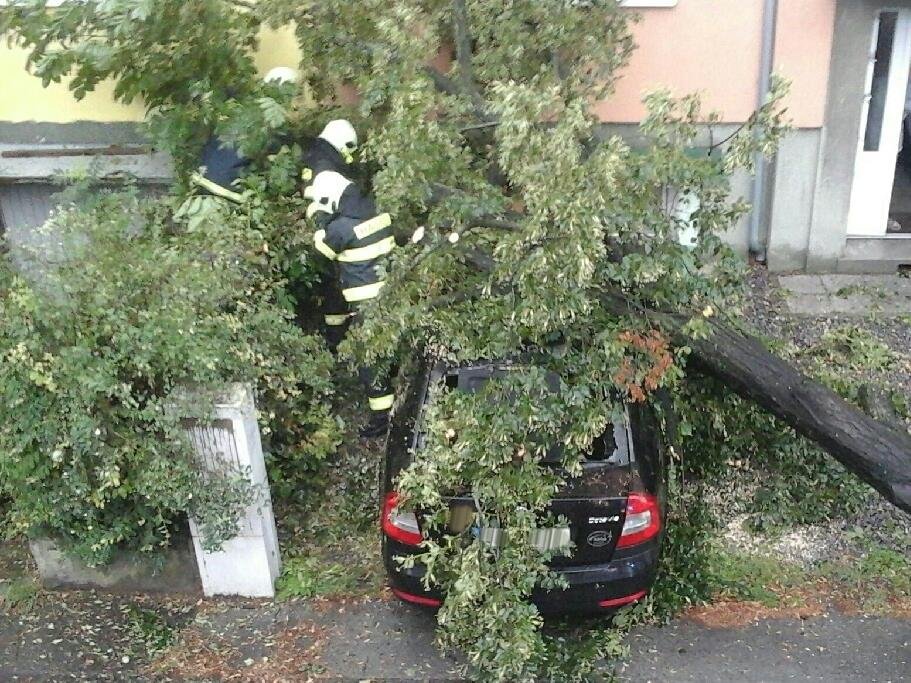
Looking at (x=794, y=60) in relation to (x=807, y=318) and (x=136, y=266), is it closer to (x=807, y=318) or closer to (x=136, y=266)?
(x=807, y=318)

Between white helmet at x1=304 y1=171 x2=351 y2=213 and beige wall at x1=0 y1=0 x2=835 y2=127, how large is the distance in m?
1.71

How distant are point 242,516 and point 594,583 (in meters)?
1.86

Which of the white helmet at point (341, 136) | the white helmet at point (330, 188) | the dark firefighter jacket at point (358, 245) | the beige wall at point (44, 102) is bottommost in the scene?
the dark firefighter jacket at point (358, 245)

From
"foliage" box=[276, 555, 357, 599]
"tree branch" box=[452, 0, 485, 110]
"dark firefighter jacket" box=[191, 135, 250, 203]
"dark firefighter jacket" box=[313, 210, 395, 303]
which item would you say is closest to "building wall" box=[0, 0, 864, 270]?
"dark firefighter jacket" box=[191, 135, 250, 203]

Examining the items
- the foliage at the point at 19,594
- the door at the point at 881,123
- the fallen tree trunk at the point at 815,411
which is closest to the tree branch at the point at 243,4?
the fallen tree trunk at the point at 815,411

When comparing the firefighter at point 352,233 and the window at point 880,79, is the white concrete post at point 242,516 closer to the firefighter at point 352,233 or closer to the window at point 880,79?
the firefighter at point 352,233

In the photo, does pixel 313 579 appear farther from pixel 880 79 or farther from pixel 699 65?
pixel 880 79

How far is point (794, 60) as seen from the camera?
704 centimetres

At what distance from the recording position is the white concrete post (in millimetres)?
4445

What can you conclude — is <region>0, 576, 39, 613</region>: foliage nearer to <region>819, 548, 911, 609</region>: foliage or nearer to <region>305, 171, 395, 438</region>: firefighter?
<region>305, 171, 395, 438</region>: firefighter

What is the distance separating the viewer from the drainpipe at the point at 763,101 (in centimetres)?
695

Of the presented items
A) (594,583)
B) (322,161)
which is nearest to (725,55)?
(322,161)

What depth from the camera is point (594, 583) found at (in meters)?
4.11

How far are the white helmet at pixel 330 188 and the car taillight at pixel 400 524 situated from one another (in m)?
2.25
